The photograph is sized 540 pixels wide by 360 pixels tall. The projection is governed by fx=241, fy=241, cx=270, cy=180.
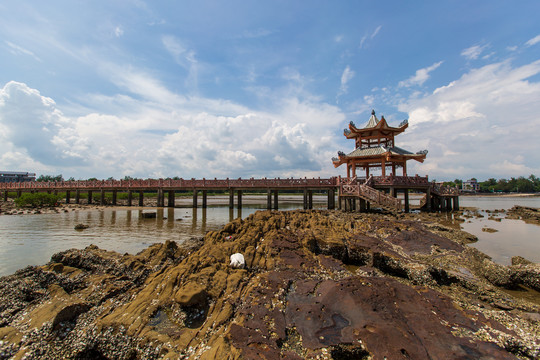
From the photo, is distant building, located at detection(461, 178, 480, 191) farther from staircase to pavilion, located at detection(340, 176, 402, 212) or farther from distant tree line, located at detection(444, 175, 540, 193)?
staircase to pavilion, located at detection(340, 176, 402, 212)

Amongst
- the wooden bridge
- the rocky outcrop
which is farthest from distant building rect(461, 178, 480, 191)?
the rocky outcrop

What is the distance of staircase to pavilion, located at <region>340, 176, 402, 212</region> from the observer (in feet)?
69.9

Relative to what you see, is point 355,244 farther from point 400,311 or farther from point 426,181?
point 426,181

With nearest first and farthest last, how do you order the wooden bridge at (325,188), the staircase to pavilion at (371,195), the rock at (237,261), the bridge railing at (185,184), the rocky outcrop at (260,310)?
the rocky outcrop at (260,310), the rock at (237,261), the staircase to pavilion at (371,195), the wooden bridge at (325,188), the bridge railing at (185,184)

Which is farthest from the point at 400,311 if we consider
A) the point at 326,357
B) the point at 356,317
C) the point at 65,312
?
the point at 65,312

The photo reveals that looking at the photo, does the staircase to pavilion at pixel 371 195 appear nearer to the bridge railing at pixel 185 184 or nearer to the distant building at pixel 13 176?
the bridge railing at pixel 185 184

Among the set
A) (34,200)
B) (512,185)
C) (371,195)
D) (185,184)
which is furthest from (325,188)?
(512,185)

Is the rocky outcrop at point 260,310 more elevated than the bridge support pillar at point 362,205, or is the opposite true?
the bridge support pillar at point 362,205

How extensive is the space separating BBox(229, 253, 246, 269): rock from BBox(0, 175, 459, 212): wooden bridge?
17.6 m

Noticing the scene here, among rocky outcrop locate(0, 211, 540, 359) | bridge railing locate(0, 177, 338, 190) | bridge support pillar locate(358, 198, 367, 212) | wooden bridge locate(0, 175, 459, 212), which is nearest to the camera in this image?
rocky outcrop locate(0, 211, 540, 359)

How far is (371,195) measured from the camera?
75.7 feet

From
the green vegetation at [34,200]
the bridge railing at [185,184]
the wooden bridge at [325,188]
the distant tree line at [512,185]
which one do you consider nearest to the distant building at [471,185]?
the distant tree line at [512,185]

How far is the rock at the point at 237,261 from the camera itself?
301 inches

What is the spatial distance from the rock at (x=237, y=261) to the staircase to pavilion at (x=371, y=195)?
1762cm
